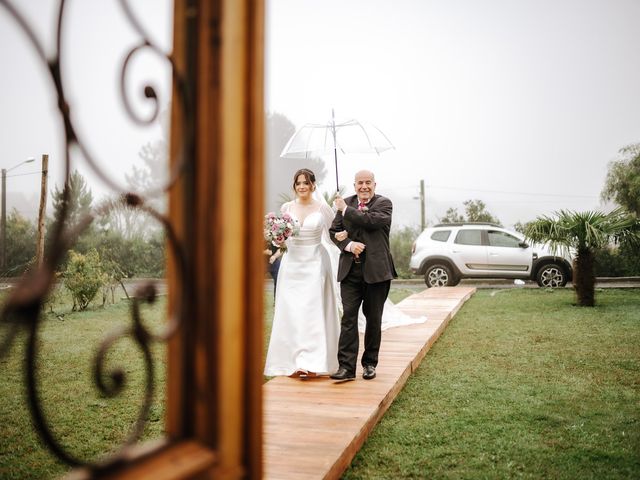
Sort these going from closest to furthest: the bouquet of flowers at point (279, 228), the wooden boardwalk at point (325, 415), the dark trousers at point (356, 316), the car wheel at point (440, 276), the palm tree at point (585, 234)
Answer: the wooden boardwalk at point (325, 415) < the dark trousers at point (356, 316) < the bouquet of flowers at point (279, 228) < the palm tree at point (585, 234) < the car wheel at point (440, 276)

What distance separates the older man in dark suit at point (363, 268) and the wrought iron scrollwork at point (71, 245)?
12.3ft

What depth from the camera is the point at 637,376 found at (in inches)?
207

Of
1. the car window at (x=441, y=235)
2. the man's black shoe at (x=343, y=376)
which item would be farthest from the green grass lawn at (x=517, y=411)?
the car window at (x=441, y=235)

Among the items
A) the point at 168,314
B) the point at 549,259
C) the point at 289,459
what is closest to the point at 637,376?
the point at 289,459

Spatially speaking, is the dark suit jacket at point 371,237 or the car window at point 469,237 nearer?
the dark suit jacket at point 371,237

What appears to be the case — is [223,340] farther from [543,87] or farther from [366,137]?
[543,87]

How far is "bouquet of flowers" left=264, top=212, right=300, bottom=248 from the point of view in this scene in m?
5.28

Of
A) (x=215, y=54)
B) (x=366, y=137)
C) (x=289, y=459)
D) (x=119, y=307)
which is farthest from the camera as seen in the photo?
(x=119, y=307)

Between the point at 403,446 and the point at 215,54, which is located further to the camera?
the point at 403,446

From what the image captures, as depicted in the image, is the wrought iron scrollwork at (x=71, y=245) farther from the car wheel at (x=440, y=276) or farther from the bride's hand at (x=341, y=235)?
the car wheel at (x=440, y=276)

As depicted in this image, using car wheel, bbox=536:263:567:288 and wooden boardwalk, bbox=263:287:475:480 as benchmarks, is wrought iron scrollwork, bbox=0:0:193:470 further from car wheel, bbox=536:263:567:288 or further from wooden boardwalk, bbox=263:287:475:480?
car wheel, bbox=536:263:567:288

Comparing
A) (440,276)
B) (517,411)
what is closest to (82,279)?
(440,276)

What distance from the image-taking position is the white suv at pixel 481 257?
46.6 ft

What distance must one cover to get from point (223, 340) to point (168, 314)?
16 centimetres
